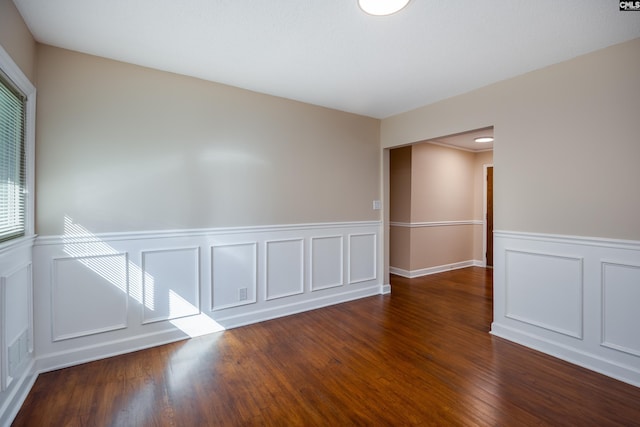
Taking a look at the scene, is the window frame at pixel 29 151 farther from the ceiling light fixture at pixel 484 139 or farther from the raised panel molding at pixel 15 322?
the ceiling light fixture at pixel 484 139

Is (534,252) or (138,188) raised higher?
(138,188)

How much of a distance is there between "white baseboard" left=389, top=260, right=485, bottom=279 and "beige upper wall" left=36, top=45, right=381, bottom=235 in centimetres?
211

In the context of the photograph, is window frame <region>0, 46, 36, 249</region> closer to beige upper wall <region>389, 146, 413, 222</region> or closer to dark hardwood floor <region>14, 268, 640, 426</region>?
dark hardwood floor <region>14, 268, 640, 426</region>

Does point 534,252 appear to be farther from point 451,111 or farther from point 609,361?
point 451,111

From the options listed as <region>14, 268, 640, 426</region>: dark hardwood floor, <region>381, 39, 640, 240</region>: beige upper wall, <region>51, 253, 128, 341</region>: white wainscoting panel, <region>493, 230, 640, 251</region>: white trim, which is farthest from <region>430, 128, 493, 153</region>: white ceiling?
<region>51, 253, 128, 341</region>: white wainscoting panel

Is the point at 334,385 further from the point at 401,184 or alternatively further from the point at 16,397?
the point at 401,184

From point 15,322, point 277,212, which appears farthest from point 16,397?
point 277,212

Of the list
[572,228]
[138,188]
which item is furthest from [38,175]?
[572,228]

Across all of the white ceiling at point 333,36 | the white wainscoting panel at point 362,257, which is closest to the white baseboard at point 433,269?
the white wainscoting panel at point 362,257

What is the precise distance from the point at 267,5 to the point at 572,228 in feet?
9.37

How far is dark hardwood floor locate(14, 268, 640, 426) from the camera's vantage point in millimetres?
1774

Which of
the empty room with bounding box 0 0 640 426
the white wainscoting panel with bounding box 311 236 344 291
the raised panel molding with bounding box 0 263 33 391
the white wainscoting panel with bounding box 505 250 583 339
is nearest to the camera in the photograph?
the raised panel molding with bounding box 0 263 33 391

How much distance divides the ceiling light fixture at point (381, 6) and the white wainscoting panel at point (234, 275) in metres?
→ 2.32

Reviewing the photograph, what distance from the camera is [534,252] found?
2.69 metres
